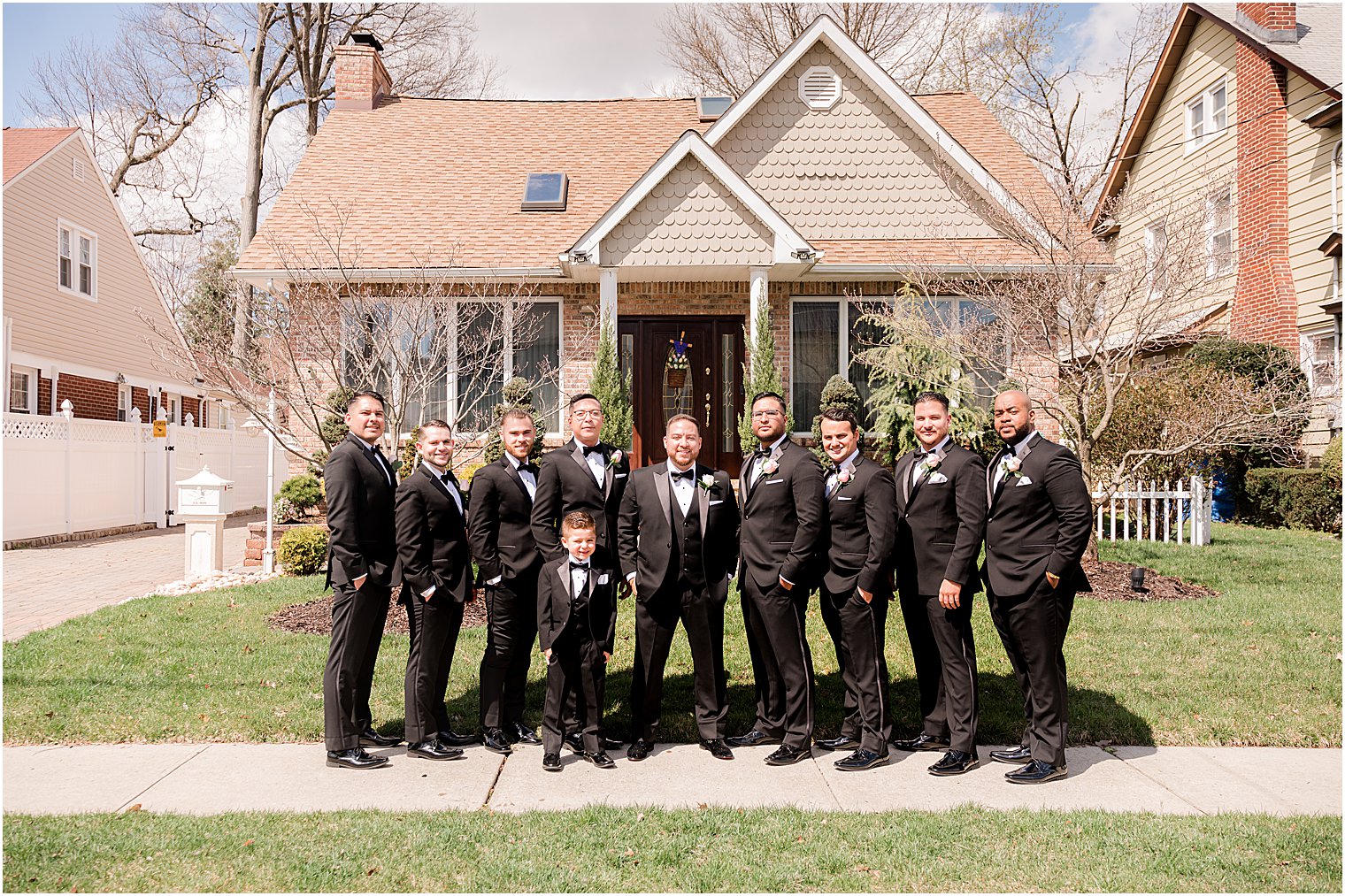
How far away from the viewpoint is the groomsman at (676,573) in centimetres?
564

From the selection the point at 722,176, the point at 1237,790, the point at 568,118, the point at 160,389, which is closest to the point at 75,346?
the point at 160,389

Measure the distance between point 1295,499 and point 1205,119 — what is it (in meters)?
10.6

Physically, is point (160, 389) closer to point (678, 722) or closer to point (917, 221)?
point (917, 221)

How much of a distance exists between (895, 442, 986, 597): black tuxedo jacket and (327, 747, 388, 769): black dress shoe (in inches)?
131

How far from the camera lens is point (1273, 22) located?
1991cm

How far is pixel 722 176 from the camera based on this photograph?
13.3 meters

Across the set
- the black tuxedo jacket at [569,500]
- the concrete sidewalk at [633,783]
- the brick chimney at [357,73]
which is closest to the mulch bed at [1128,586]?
the concrete sidewalk at [633,783]

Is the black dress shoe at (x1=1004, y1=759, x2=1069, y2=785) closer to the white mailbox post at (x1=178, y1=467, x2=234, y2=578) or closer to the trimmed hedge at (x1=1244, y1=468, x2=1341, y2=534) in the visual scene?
the white mailbox post at (x1=178, y1=467, x2=234, y2=578)

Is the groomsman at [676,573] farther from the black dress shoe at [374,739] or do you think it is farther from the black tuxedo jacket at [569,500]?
the black dress shoe at [374,739]

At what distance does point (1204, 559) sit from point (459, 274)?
430 inches

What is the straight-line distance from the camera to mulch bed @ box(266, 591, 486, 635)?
8.47 meters

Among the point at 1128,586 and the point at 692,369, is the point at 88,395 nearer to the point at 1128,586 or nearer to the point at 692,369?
the point at 692,369

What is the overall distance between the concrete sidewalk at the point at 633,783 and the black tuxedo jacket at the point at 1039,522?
1.14 meters

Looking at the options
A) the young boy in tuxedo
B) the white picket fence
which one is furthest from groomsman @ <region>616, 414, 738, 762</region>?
the white picket fence
